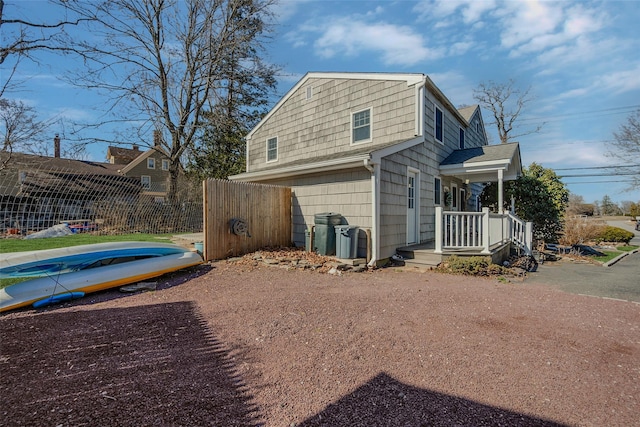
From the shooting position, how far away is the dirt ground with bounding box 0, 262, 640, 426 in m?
2.17

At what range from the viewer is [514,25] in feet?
27.2

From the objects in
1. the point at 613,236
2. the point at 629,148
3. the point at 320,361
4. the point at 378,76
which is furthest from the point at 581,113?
the point at 320,361

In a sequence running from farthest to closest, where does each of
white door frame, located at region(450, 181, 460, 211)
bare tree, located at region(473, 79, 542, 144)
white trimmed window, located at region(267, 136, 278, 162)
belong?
bare tree, located at region(473, 79, 542, 144), white trimmed window, located at region(267, 136, 278, 162), white door frame, located at region(450, 181, 460, 211)

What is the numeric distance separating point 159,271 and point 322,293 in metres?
3.35

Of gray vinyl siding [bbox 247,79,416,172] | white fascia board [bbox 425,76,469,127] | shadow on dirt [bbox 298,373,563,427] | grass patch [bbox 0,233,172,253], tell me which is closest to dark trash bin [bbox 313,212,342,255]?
gray vinyl siding [bbox 247,79,416,172]

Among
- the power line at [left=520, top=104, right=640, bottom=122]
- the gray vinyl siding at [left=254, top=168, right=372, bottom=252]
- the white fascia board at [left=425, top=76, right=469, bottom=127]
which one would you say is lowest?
the gray vinyl siding at [left=254, top=168, right=372, bottom=252]

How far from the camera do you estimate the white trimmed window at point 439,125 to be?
10.6 meters

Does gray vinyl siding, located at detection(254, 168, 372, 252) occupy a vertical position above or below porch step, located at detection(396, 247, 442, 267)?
above

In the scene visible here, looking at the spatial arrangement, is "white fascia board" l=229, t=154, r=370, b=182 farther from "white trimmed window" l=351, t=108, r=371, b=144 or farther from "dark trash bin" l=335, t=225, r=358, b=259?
"white trimmed window" l=351, t=108, r=371, b=144

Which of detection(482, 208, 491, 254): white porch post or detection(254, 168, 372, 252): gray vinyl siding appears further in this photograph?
detection(254, 168, 372, 252): gray vinyl siding

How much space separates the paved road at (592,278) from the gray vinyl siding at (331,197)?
4086 millimetres

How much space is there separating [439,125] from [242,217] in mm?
7610

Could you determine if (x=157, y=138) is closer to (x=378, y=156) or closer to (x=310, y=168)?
(x=310, y=168)

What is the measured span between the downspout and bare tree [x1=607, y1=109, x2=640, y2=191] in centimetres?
2788
